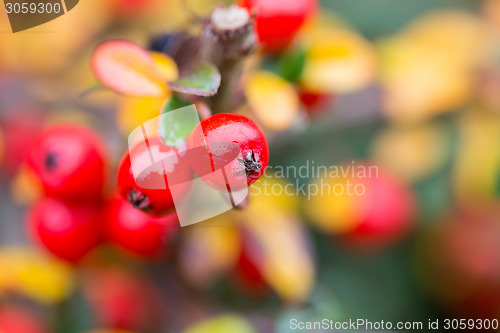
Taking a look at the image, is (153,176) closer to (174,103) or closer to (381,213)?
(174,103)

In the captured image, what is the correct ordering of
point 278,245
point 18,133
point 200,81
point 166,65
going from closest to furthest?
point 200,81 → point 166,65 → point 278,245 → point 18,133

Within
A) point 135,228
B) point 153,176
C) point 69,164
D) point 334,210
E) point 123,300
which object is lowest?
point 123,300

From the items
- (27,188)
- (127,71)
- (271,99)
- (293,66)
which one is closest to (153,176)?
(127,71)

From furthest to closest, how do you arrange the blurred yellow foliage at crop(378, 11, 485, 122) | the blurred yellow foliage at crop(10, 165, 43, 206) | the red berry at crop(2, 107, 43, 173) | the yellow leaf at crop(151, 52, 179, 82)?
the blurred yellow foliage at crop(378, 11, 485, 122)
the red berry at crop(2, 107, 43, 173)
the blurred yellow foliage at crop(10, 165, 43, 206)
the yellow leaf at crop(151, 52, 179, 82)

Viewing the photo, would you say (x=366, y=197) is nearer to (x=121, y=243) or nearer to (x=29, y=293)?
(x=121, y=243)

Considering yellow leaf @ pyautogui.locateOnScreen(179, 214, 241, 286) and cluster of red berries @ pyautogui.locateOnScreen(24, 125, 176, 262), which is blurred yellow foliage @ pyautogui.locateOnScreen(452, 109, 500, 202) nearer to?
yellow leaf @ pyautogui.locateOnScreen(179, 214, 241, 286)

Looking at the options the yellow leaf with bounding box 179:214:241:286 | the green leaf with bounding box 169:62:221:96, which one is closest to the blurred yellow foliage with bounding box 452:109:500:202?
the yellow leaf with bounding box 179:214:241:286
